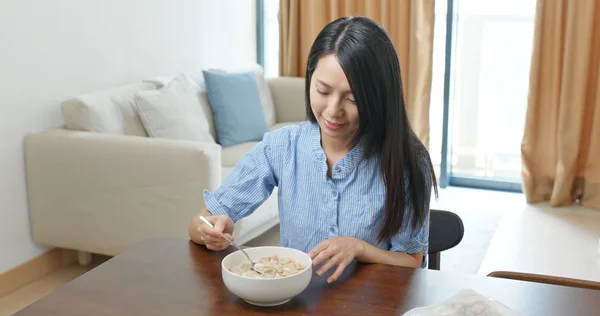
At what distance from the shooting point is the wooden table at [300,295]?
1.16 metres

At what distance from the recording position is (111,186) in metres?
2.96

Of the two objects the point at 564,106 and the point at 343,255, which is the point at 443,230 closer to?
the point at 343,255

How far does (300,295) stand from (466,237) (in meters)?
2.61

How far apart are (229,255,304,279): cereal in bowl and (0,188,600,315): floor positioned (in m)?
1.60

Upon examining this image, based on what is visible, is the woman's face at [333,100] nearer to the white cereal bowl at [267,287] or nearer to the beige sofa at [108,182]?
the white cereal bowl at [267,287]

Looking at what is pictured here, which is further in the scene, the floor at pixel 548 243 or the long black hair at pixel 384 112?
the floor at pixel 548 243

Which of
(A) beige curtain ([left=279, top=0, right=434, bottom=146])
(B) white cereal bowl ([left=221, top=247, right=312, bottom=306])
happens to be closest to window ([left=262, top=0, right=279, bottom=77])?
(A) beige curtain ([left=279, top=0, right=434, bottom=146])

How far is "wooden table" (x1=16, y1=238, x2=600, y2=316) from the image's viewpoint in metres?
1.16

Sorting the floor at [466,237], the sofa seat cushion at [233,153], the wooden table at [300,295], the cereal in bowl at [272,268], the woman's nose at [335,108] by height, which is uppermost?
the woman's nose at [335,108]

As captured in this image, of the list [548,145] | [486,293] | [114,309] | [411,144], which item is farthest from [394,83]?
[548,145]

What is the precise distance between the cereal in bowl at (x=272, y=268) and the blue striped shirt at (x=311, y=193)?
266mm

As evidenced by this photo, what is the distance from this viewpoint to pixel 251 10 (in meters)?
5.03

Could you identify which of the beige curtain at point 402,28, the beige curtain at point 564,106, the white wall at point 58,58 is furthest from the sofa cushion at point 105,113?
the beige curtain at point 564,106

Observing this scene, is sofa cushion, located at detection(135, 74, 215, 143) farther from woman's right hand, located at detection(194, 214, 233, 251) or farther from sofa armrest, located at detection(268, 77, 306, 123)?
woman's right hand, located at detection(194, 214, 233, 251)
